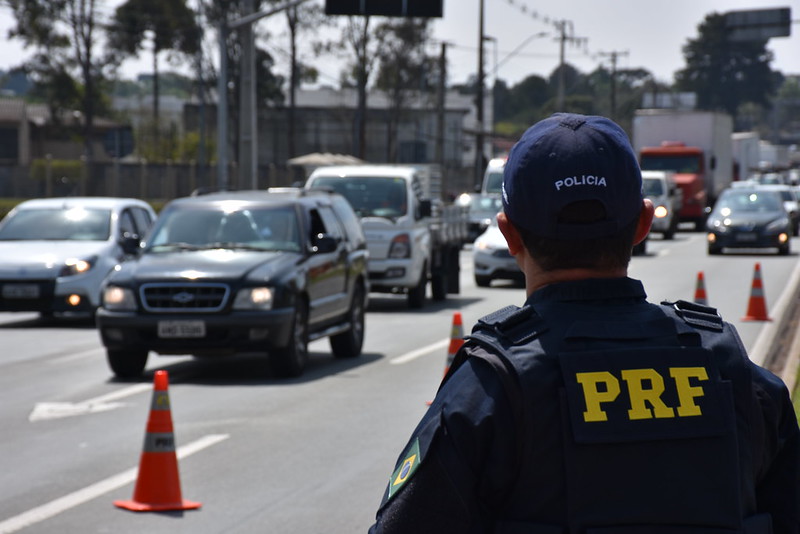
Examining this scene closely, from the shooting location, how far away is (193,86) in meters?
72.9

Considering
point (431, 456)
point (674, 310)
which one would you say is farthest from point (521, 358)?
point (674, 310)

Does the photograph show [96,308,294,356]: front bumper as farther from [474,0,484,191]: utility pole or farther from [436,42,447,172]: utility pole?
[474,0,484,191]: utility pole

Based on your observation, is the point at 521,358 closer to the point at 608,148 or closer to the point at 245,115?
the point at 608,148

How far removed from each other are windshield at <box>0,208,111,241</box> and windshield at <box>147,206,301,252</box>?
5204mm

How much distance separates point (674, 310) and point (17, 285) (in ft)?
53.7

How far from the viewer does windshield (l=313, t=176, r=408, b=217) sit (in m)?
21.6

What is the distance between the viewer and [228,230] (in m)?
14.3

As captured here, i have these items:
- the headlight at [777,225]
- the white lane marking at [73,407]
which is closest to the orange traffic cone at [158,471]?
the white lane marking at [73,407]

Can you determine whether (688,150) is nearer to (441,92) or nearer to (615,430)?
(441,92)

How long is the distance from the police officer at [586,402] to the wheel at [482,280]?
2337 centimetres

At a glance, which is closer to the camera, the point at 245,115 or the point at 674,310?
the point at 674,310

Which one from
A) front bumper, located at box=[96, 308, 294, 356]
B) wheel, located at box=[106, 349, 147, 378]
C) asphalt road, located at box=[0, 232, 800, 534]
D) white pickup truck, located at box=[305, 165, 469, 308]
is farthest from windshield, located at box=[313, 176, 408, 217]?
front bumper, located at box=[96, 308, 294, 356]

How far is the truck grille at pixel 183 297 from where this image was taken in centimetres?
1301

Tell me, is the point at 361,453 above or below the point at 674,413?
below
